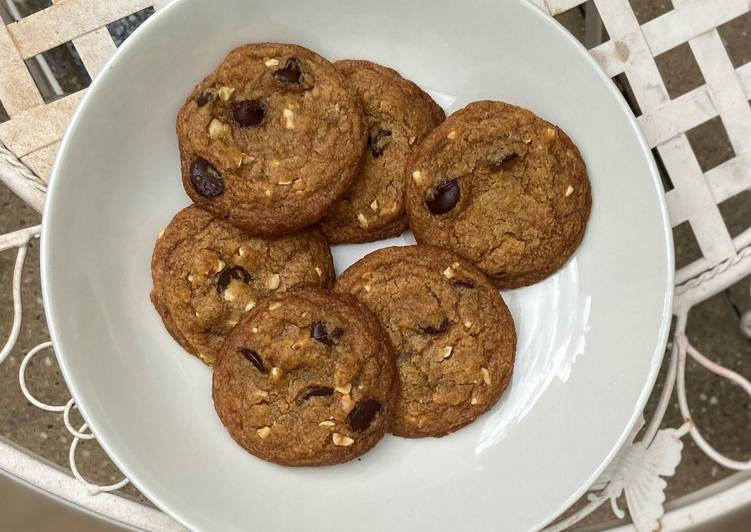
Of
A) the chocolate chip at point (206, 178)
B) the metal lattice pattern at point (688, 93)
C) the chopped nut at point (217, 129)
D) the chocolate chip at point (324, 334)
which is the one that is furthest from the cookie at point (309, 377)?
the metal lattice pattern at point (688, 93)

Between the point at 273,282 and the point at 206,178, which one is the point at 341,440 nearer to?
the point at 273,282

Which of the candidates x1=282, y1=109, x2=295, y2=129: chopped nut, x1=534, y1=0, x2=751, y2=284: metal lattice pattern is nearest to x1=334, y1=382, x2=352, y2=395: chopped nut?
x1=282, y1=109, x2=295, y2=129: chopped nut

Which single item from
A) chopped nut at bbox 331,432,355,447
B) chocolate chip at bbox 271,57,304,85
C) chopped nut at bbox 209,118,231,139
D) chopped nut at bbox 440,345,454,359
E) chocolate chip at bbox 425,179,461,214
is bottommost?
chopped nut at bbox 331,432,355,447

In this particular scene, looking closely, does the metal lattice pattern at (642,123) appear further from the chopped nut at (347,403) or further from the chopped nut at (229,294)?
the chopped nut at (347,403)

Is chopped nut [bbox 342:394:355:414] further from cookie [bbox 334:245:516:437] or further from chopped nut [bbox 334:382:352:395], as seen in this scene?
cookie [bbox 334:245:516:437]

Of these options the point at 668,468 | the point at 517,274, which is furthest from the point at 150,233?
the point at 668,468
